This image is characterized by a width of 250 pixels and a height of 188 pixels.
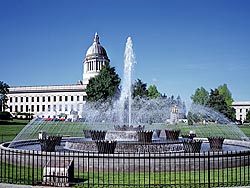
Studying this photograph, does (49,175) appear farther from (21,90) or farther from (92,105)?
(21,90)

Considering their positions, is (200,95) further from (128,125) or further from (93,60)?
(128,125)

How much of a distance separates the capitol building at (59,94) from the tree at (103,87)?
145 ft

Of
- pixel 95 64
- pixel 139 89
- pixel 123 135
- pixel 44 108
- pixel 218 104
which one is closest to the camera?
pixel 123 135

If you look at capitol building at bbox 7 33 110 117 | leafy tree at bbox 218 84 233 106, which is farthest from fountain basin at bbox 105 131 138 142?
capitol building at bbox 7 33 110 117

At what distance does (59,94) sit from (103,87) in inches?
2211

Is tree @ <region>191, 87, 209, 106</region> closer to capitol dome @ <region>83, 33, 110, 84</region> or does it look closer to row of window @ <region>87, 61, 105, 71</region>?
capitol dome @ <region>83, 33, 110, 84</region>

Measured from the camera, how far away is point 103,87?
7412 centimetres

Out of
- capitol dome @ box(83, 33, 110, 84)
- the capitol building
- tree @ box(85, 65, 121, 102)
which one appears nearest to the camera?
tree @ box(85, 65, 121, 102)

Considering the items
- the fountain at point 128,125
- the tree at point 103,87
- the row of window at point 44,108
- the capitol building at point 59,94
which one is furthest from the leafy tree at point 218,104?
the row of window at point 44,108

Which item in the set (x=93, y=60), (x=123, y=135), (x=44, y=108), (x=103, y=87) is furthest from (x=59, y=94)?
(x=123, y=135)

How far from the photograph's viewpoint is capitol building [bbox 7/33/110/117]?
404 feet

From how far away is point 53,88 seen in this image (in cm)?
12812

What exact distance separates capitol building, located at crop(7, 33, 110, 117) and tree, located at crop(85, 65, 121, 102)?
4431cm

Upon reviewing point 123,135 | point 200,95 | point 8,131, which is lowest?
point 8,131
